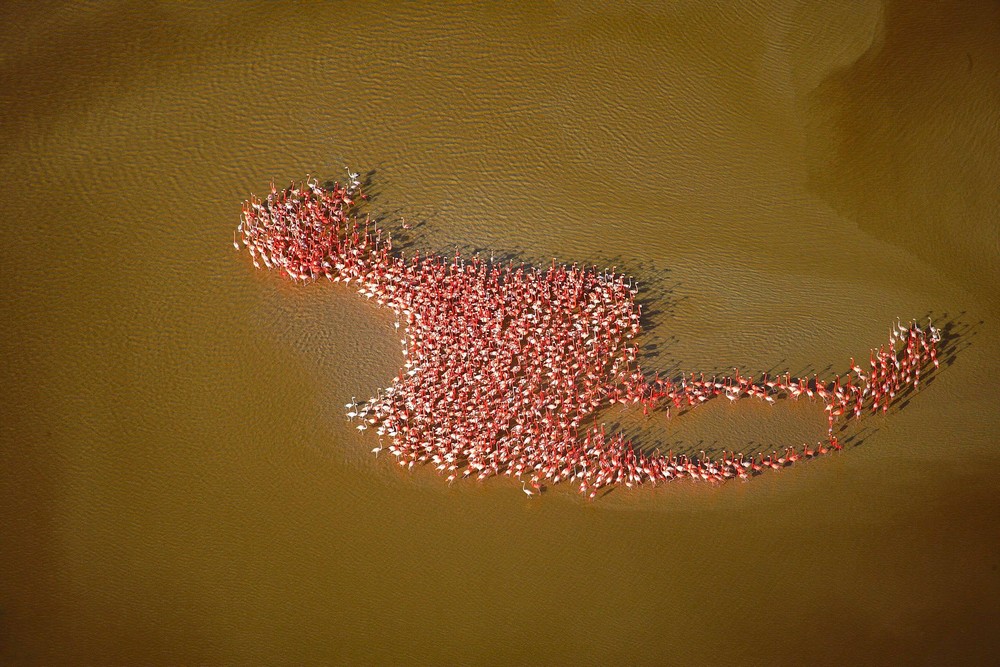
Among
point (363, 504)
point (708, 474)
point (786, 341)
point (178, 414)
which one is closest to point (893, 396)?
point (786, 341)

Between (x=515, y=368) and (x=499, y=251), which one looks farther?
(x=499, y=251)

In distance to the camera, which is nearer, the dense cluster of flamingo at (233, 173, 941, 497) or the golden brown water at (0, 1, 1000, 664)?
the golden brown water at (0, 1, 1000, 664)

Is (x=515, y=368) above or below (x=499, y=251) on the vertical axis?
below

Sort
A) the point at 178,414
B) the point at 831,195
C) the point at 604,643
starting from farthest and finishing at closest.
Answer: the point at 831,195 < the point at 178,414 < the point at 604,643

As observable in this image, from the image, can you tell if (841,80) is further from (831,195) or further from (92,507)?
(92,507)
